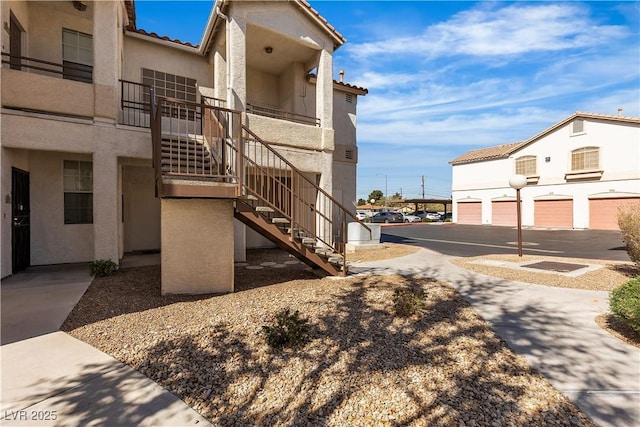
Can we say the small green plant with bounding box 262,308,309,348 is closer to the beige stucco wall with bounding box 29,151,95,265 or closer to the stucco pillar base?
the stucco pillar base

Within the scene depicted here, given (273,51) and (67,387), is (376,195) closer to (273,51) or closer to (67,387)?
(273,51)

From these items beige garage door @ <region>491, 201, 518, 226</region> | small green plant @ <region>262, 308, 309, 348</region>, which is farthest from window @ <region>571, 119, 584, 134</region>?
small green plant @ <region>262, 308, 309, 348</region>

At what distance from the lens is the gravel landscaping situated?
8.68 ft

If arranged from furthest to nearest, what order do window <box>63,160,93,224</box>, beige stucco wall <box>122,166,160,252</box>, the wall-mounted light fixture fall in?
beige stucco wall <box>122,166,160,252</box>, window <box>63,160,93,224</box>, the wall-mounted light fixture

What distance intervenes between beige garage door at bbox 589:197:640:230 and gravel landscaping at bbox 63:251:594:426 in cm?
2453

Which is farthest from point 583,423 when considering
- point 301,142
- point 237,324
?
point 301,142

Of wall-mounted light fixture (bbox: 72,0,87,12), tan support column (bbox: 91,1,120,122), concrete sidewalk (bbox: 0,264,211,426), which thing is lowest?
concrete sidewalk (bbox: 0,264,211,426)

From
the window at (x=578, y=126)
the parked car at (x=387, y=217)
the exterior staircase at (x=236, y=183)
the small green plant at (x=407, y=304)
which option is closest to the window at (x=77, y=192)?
the exterior staircase at (x=236, y=183)

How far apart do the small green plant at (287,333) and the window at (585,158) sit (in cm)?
2852

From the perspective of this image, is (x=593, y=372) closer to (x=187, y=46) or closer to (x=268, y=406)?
(x=268, y=406)

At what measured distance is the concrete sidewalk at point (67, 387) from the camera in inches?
96.6

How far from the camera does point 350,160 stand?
48.0 feet

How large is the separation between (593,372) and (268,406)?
335 centimetres

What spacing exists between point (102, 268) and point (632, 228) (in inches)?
493
